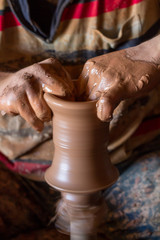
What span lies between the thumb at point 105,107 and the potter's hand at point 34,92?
0.37 ft

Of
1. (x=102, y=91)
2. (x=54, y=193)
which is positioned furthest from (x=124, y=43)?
(x=54, y=193)

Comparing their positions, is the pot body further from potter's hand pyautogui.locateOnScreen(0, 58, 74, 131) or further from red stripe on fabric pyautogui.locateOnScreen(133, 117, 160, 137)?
red stripe on fabric pyautogui.locateOnScreen(133, 117, 160, 137)

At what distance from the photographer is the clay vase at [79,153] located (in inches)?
37.9

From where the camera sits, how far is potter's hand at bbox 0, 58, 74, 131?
98 cm

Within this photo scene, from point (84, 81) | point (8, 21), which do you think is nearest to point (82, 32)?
point (8, 21)

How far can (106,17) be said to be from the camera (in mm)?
1446

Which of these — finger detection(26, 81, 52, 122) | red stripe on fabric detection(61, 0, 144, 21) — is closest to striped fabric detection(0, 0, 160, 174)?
red stripe on fabric detection(61, 0, 144, 21)

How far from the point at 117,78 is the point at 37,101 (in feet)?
0.75

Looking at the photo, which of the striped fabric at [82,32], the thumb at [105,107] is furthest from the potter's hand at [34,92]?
the striped fabric at [82,32]

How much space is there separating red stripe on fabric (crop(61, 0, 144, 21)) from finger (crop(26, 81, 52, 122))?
0.53m

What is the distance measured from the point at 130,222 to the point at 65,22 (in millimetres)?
843

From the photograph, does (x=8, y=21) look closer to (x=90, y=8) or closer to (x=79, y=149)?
(x=90, y=8)

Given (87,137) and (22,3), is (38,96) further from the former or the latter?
(22,3)

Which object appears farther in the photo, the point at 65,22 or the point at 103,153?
the point at 65,22
